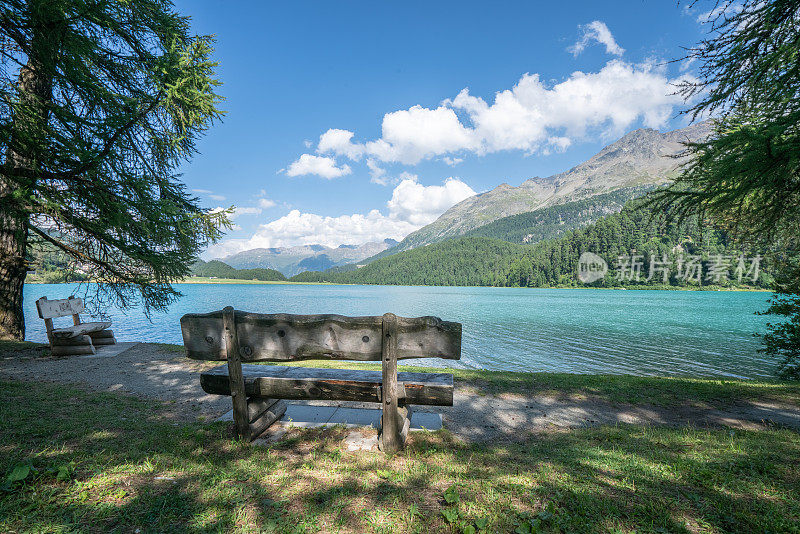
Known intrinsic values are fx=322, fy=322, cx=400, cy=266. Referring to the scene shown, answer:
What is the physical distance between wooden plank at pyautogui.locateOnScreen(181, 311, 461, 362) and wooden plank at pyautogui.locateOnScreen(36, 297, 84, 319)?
848 cm

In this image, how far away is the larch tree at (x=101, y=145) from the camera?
18.1ft

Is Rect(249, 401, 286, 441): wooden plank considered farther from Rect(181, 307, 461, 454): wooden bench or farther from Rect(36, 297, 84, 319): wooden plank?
Rect(36, 297, 84, 319): wooden plank

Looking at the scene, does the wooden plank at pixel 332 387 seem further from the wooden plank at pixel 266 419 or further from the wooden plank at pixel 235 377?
the wooden plank at pixel 266 419

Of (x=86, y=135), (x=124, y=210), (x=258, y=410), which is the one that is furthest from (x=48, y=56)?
(x=258, y=410)

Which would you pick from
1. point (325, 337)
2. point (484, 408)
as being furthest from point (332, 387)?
point (484, 408)

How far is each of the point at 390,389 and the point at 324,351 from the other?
33.6 inches

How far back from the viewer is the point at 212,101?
8.62 meters

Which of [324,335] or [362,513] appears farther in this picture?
[324,335]

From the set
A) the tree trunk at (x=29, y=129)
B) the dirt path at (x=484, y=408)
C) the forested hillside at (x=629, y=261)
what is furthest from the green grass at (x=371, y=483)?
the forested hillside at (x=629, y=261)

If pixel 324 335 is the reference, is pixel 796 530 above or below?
below

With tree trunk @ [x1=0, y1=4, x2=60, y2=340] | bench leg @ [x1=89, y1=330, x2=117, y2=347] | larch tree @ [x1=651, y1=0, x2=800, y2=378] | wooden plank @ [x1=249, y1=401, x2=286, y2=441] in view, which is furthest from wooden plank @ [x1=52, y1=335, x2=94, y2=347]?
larch tree @ [x1=651, y1=0, x2=800, y2=378]

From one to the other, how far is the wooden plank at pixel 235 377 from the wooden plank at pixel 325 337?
0.07 meters

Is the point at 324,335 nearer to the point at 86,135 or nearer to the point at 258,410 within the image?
the point at 258,410

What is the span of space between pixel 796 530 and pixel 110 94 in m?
10.7
